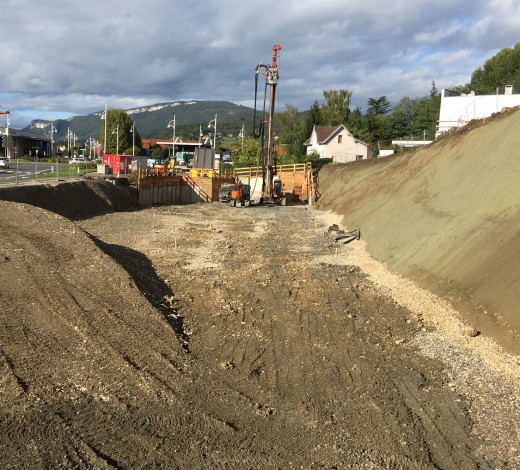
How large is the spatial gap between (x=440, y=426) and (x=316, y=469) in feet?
7.28

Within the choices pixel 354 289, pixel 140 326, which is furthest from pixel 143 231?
pixel 140 326

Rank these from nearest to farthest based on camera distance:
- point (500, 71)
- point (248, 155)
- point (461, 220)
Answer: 1. point (461, 220)
2. point (248, 155)
3. point (500, 71)

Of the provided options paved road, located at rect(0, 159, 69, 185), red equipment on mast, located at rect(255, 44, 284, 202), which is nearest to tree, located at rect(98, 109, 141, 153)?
paved road, located at rect(0, 159, 69, 185)

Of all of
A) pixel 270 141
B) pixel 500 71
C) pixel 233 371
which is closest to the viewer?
pixel 233 371

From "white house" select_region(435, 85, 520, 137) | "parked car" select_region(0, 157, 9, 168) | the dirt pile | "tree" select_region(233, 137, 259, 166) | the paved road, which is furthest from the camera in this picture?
"tree" select_region(233, 137, 259, 166)

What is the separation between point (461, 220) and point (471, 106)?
120 feet

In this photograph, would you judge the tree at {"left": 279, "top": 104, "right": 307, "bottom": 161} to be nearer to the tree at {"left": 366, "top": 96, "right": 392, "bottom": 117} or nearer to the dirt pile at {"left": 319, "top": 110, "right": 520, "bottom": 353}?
the tree at {"left": 366, "top": 96, "right": 392, "bottom": 117}

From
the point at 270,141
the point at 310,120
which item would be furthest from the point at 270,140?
the point at 310,120

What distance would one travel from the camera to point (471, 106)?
47.9 meters

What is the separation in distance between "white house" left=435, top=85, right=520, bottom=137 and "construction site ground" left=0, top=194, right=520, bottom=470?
117 ft

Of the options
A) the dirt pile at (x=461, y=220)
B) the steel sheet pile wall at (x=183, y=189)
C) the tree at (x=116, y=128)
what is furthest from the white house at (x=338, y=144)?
the tree at (x=116, y=128)

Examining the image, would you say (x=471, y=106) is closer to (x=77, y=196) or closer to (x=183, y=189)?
(x=183, y=189)

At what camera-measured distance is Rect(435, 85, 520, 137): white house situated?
145 feet

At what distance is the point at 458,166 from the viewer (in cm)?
2122
